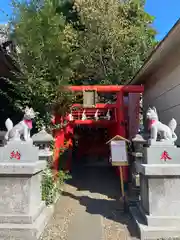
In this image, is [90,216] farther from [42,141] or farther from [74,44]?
[74,44]

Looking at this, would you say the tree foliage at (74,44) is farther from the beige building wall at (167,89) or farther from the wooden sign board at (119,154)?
the beige building wall at (167,89)

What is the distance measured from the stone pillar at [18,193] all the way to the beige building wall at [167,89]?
384 centimetres

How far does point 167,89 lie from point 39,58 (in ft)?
12.9

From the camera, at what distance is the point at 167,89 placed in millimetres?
7164

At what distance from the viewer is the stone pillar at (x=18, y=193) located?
4.44 meters

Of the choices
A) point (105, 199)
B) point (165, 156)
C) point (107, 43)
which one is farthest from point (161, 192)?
point (107, 43)

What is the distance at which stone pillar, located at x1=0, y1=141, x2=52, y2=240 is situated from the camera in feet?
14.6

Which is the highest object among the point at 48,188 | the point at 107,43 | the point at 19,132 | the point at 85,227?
the point at 107,43

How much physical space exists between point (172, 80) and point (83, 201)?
172 inches

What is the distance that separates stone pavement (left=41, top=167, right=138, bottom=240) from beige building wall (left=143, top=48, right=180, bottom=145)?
8.33 ft

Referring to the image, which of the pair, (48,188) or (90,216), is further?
(48,188)

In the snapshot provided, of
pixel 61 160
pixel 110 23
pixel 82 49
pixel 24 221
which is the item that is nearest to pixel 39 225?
pixel 24 221

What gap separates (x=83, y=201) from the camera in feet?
23.8

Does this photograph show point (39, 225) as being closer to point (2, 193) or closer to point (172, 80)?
point (2, 193)
